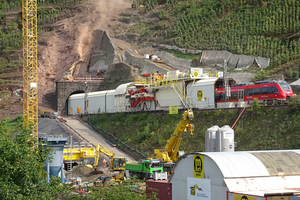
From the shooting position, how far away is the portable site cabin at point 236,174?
17.4 meters

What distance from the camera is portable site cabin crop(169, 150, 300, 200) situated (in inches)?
685

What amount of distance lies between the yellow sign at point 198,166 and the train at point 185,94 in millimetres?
18423

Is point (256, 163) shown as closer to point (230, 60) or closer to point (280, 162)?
point (280, 162)

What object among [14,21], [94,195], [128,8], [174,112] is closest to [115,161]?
[174,112]

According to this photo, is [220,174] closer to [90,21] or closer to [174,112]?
[174,112]

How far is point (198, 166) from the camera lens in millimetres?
19109

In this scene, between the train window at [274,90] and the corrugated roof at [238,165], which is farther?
the train window at [274,90]

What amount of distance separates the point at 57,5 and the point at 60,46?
76.8ft

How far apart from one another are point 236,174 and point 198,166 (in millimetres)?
2124

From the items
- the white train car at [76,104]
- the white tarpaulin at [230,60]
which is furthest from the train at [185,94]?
the white tarpaulin at [230,60]

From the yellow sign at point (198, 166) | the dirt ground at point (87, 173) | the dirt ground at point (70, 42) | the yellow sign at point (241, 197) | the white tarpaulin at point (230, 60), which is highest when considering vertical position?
the dirt ground at point (70, 42)

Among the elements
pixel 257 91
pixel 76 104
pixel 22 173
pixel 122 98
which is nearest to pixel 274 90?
pixel 257 91

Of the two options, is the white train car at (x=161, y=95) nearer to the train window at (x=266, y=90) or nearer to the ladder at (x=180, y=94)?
the ladder at (x=180, y=94)

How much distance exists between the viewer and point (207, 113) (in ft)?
132
